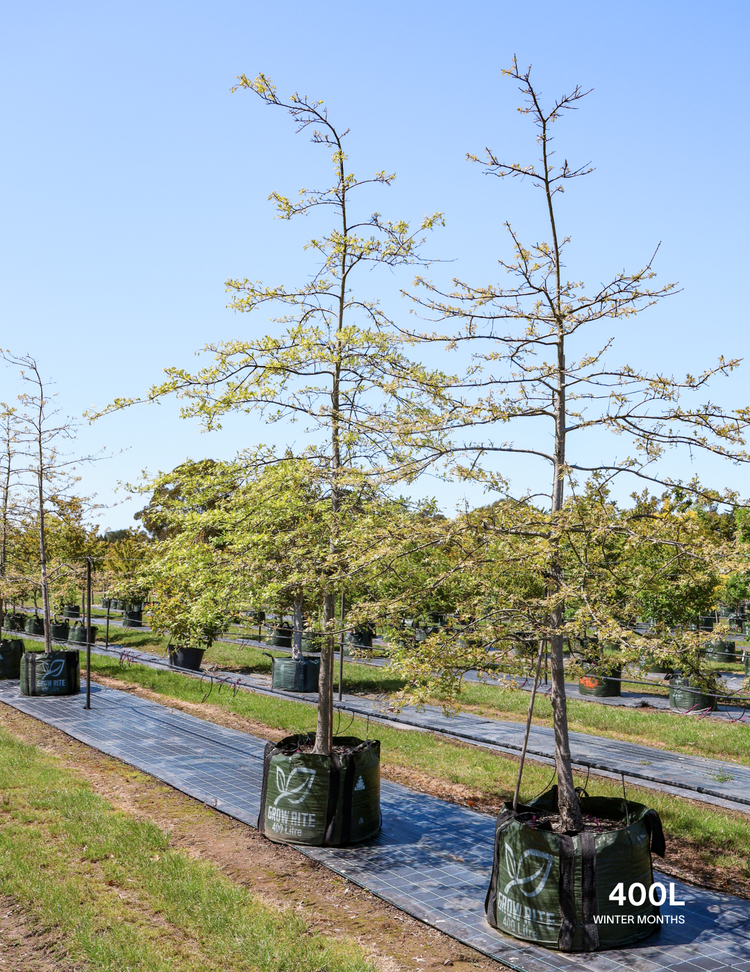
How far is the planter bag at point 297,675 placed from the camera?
18.0 metres

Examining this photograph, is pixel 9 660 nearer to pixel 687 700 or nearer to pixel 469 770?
pixel 469 770

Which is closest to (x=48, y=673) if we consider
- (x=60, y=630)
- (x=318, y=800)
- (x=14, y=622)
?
(x=60, y=630)

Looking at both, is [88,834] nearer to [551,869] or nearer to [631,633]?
[551,869]

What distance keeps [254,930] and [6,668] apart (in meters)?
16.0

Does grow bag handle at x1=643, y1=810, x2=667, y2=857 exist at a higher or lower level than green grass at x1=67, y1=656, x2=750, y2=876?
higher

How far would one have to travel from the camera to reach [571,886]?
592 centimetres

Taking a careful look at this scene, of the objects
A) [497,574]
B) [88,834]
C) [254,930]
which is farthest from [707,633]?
[88,834]

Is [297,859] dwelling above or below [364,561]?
below

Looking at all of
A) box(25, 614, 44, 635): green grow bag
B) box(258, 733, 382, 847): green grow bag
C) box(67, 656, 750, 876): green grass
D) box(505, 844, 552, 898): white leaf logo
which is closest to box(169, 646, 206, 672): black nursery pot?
box(67, 656, 750, 876): green grass

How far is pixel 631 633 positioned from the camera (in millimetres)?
5469

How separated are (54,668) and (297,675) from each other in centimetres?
518

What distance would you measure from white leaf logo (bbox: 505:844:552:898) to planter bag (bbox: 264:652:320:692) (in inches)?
474

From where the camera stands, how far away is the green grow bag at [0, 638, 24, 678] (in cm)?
1962

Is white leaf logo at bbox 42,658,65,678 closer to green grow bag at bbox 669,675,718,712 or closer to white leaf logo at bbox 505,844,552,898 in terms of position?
green grow bag at bbox 669,675,718,712
